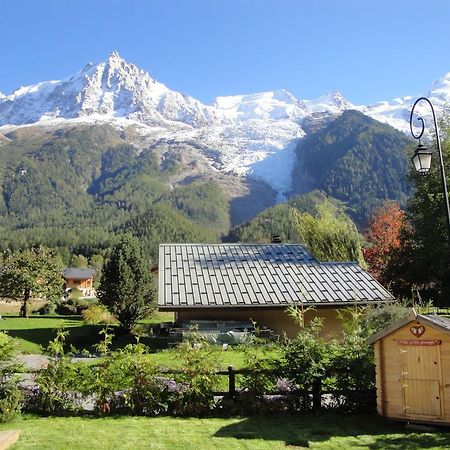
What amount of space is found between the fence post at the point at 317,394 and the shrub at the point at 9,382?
266 inches

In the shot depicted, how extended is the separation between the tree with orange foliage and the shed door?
32.4 metres

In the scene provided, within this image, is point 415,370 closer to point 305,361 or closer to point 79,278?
point 305,361

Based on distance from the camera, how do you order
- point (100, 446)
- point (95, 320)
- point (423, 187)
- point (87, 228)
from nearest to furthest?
point (100, 446)
point (423, 187)
point (95, 320)
point (87, 228)

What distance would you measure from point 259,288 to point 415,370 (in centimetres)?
1149

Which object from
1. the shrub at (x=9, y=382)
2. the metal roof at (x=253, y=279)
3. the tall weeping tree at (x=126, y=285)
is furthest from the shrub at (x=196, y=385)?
the tall weeping tree at (x=126, y=285)

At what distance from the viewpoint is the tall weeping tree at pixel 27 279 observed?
4672 cm

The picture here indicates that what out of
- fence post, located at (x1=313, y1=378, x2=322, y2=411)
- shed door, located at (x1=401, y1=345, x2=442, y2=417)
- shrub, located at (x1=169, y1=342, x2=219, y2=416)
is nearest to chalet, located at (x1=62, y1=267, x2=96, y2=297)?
shrub, located at (x1=169, y1=342, x2=219, y2=416)

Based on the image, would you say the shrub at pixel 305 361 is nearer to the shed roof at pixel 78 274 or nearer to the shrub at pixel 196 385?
the shrub at pixel 196 385

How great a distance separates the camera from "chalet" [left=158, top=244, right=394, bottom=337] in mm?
21281

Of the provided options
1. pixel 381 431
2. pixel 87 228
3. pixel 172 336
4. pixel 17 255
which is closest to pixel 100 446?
pixel 381 431

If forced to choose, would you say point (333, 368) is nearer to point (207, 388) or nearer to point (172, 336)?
point (207, 388)

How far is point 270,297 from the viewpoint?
848 inches

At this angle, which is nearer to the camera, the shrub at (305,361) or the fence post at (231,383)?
the shrub at (305,361)

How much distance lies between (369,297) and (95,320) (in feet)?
72.9
